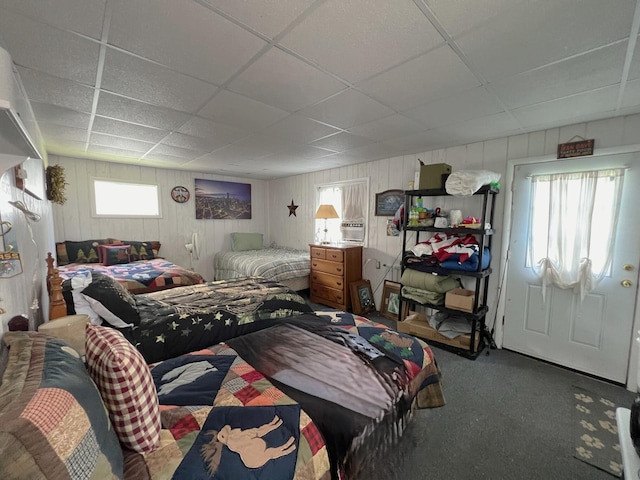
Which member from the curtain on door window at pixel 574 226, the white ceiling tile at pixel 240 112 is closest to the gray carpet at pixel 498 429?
the curtain on door window at pixel 574 226

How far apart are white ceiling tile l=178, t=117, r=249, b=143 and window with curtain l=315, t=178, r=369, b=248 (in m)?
2.07

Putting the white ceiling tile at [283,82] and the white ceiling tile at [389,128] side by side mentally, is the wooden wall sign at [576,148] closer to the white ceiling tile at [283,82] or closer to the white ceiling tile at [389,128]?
the white ceiling tile at [389,128]

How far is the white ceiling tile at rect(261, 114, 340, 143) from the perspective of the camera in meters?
2.43

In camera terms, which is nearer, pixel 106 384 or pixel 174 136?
pixel 106 384

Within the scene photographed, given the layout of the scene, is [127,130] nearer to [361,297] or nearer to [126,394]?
[126,394]

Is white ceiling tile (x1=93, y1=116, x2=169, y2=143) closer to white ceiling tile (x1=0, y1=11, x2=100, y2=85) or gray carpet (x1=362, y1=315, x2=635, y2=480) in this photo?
white ceiling tile (x1=0, y1=11, x2=100, y2=85)

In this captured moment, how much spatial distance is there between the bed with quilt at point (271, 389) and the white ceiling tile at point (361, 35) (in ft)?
5.42

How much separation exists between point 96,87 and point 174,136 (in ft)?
3.49

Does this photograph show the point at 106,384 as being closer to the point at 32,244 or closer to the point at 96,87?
the point at 32,244

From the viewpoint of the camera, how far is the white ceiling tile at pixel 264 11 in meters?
1.10

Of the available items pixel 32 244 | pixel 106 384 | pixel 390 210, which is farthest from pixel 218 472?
pixel 390 210

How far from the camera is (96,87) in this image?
1.80 m

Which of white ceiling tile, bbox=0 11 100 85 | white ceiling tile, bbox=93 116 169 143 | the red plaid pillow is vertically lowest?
the red plaid pillow

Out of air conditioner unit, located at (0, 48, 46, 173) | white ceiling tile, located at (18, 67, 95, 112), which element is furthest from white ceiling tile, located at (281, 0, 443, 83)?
white ceiling tile, located at (18, 67, 95, 112)
